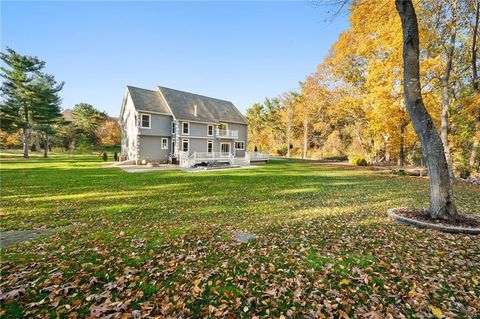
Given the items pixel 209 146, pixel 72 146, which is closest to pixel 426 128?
pixel 209 146

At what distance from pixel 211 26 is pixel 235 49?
443 cm

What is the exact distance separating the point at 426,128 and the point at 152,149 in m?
22.8

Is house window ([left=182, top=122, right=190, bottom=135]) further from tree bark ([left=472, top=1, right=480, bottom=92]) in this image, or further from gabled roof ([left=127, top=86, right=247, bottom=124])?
tree bark ([left=472, top=1, right=480, bottom=92])

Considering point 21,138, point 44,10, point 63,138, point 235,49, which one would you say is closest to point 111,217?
point 44,10

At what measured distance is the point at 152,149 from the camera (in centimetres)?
2341

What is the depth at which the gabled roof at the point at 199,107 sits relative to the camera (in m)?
24.8

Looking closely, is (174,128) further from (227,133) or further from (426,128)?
(426,128)

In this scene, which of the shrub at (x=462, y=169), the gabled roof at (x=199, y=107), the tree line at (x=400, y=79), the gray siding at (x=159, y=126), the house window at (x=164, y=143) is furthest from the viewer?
the gabled roof at (x=199, y=107)

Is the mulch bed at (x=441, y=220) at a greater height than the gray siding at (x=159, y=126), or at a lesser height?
lesser

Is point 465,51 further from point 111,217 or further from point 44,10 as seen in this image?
point 44,10

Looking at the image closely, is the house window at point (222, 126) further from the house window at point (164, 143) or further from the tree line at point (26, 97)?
the tree line at point (26, 97)

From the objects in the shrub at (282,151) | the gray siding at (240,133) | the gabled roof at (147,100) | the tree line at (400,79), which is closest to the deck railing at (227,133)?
the gray siding at (240,133)

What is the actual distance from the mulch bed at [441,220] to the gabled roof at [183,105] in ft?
71.4

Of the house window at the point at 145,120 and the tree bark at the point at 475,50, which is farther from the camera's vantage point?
the house window at the point at 145,120
